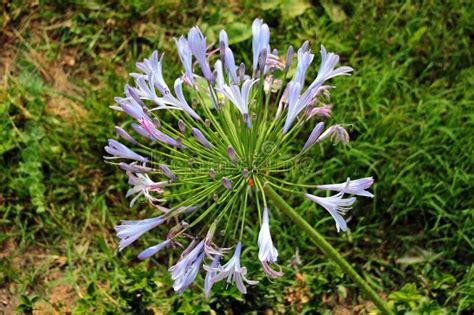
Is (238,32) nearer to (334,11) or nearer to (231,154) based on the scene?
(334,11)

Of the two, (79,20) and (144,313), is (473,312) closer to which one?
(144,313)

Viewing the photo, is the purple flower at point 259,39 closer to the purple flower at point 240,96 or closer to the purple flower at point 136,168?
the purple flower at point 240,96

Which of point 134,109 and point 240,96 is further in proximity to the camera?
point 134,109

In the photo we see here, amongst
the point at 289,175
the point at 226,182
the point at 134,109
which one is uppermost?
the point at 134,109

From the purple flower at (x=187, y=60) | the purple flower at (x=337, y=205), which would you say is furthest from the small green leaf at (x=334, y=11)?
the purple flower at (x=337, y=205)

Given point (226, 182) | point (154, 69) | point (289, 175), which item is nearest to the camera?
point (226, 182)

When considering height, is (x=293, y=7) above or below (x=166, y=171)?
above

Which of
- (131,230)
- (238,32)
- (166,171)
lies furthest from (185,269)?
(238,32)

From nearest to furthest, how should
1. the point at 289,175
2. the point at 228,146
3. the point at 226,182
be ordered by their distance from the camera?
the point at 226,182 → the point at 228,146 → the point at 289,175


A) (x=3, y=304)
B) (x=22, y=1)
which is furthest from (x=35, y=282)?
(x=22, y=1)
